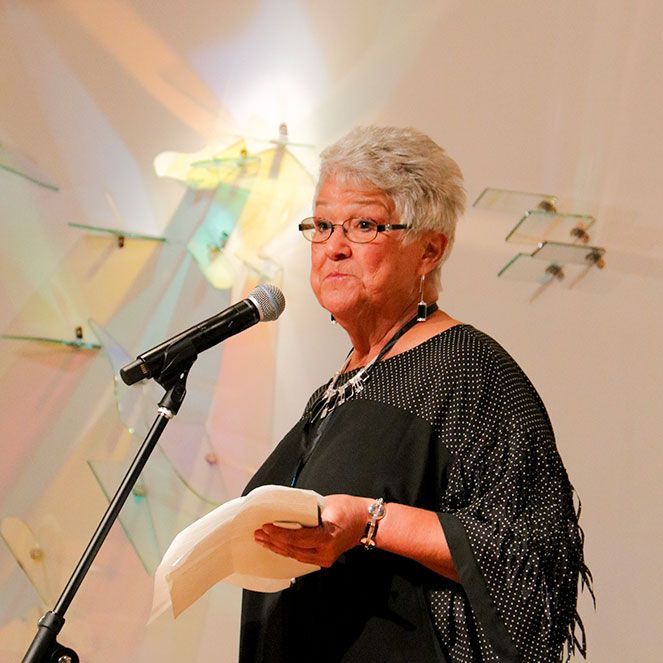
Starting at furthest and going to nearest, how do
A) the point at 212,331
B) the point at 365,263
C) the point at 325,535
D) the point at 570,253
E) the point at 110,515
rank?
the point at 570,253 < the point at 365,263 < the point at 212,331 < the point at 110,515 < the point at 325,535

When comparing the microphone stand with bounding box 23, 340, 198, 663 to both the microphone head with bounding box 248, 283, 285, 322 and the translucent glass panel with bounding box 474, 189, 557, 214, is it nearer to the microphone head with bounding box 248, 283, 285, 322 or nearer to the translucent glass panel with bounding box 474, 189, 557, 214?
the microphone head with bounding box 248, 283, 285, 322

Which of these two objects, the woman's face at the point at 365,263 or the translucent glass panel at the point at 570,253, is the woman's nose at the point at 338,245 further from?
the translucent glass panel at the point at 570,253

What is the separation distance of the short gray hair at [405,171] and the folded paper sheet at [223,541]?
0.56 metres

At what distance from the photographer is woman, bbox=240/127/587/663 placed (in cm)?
125

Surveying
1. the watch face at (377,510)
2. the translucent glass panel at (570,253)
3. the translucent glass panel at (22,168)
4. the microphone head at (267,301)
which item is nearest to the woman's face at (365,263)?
the microphone head at (267,301)

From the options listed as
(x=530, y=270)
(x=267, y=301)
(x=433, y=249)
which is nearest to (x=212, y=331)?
(x=267, y=301)

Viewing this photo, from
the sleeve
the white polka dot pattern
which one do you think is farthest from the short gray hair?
the sleeve

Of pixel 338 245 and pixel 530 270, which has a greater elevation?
pixel 530 270

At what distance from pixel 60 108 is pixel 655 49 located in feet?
5.14

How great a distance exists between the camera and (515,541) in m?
1.27

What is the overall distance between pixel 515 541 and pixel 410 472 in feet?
0.58

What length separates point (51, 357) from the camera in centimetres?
256

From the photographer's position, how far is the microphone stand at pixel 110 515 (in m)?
1.24

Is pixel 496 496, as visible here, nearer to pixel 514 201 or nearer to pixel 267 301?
pixel 267 301
